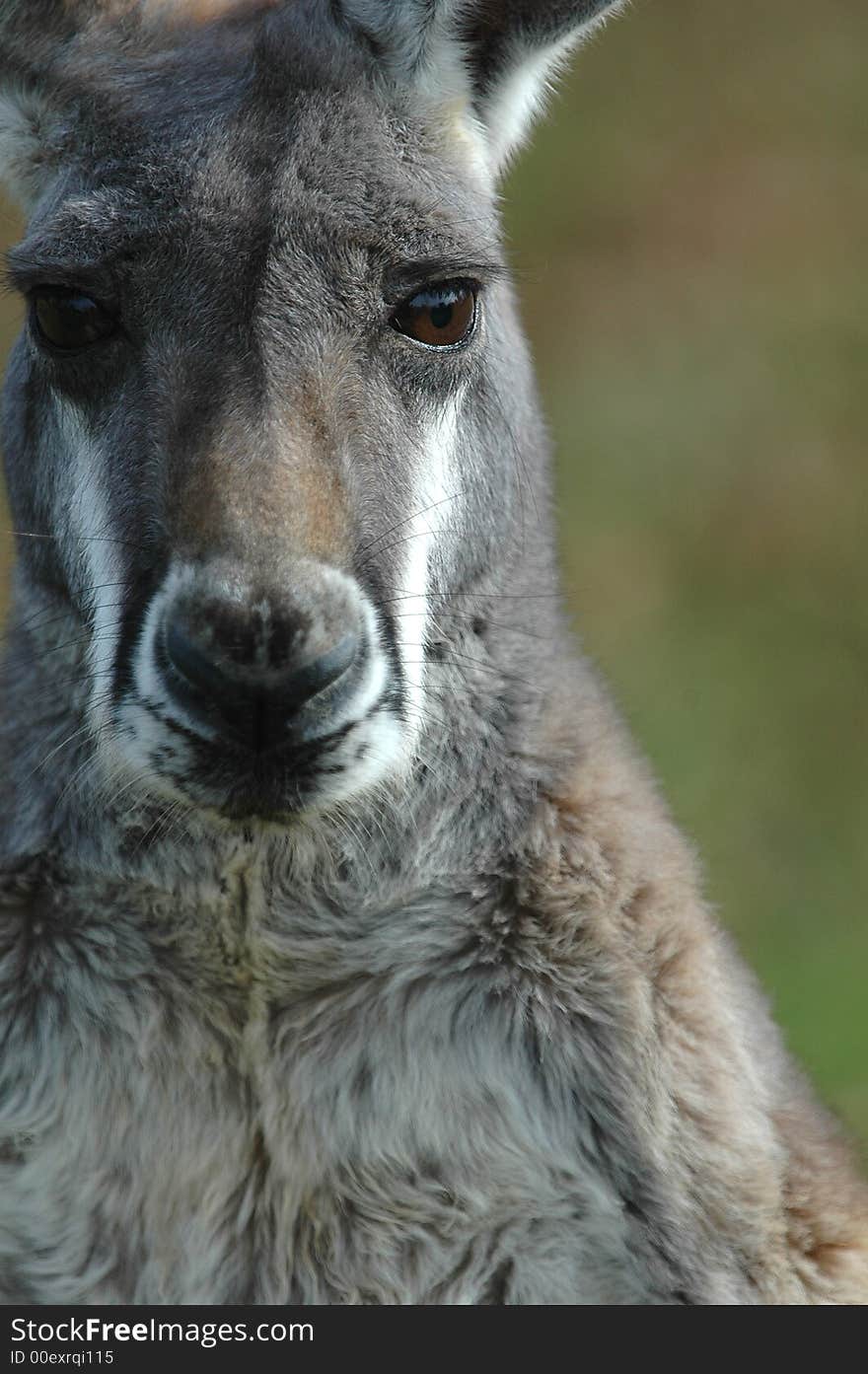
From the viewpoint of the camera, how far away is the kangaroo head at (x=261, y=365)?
3.68 m

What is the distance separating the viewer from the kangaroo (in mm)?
4035

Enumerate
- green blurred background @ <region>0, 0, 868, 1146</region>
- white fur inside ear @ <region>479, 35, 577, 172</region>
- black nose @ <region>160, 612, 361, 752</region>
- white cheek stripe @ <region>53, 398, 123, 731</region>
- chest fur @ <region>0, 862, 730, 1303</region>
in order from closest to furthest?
black nose @ <region>160, 612, 361, 752</region> < white cheek stripe @ <region>53, 398, 123, 731</region> < chest fur @ <region>0, 862, 730, 1303</region> < white fur inside ear @ <region>479, 35, 577, 172</region> < green blurred background @ <region>0, 0, 868, 1146</region>

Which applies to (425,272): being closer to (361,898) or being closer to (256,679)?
(256,679)

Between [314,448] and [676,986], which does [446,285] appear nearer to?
[314,448]

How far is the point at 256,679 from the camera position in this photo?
355cm

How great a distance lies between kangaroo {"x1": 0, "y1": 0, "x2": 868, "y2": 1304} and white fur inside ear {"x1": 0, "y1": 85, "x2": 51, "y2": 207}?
0.01 m

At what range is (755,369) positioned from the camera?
1495 cm

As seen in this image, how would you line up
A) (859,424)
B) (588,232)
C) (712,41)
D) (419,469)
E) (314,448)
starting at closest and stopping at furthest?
(314,448)
(419,469)
(859,424)
(588,232)
(712,41)

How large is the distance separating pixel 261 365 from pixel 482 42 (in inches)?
42.1

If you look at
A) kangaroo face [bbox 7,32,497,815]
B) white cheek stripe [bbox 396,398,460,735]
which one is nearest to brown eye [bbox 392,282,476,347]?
kangaroo face [bbox 7,32,497,815]

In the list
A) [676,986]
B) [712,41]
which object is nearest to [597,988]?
[676,986]

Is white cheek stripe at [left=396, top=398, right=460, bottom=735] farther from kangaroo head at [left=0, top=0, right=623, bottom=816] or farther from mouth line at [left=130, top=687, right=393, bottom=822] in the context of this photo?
mouth line at [left=130, top=687, right=393, bottom=822]

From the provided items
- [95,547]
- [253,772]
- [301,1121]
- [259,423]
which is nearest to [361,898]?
[301,1121]

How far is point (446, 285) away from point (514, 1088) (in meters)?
1.67
